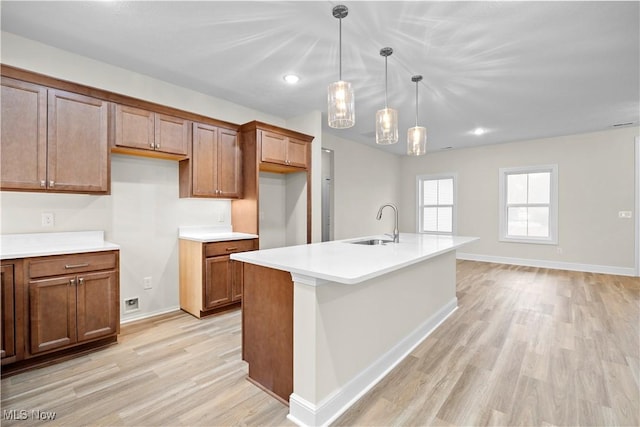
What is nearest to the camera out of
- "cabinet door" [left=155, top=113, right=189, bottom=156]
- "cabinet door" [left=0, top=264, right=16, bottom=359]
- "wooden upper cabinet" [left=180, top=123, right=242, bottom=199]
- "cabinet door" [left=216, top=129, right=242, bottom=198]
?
"cabinet door" [left=0, top=264, right=16, bottom=359]

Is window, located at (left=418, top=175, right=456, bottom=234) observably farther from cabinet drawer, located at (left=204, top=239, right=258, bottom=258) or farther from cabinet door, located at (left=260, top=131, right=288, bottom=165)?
cabinet drawer, located at (left=204, top=239, right=258, bottom=258)

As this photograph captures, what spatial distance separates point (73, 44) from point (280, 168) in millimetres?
2316

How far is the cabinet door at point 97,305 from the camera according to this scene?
7.82ft

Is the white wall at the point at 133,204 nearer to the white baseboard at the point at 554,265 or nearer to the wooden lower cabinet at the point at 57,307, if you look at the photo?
the wooden lower cabinet at the point at 57,307

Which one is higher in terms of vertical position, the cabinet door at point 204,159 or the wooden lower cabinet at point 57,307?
the cabinet door at point 204,159

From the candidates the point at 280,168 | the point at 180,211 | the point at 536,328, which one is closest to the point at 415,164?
the point at 280,168

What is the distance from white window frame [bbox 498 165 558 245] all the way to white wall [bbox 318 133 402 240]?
7.59 feet

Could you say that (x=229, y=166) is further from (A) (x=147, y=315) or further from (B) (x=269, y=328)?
Result: (B) (x=269, y=328)

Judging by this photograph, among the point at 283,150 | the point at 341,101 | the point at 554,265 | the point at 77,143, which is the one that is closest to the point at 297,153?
the point at 283,150

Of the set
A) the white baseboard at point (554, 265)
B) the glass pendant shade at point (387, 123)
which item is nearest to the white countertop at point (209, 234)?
the glass pendant shade at point (387, 123)

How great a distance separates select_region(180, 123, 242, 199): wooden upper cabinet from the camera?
3.32 m

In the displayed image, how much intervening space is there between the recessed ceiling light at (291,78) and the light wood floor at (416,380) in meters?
2.60

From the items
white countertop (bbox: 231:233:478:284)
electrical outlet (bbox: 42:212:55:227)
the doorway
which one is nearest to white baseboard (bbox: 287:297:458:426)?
white countertop (bbox: 231:233:478:284)

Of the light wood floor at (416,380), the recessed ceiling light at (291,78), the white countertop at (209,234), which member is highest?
the recessed ceiling light at (291,78)
